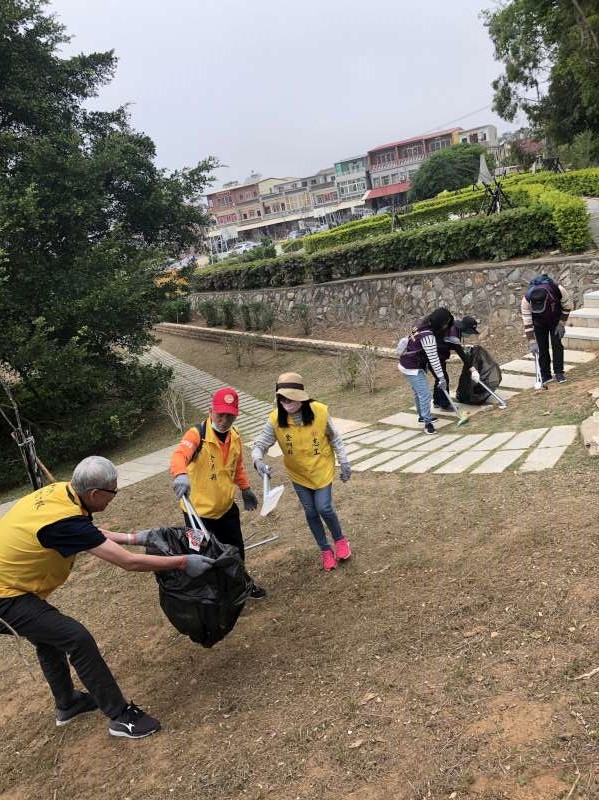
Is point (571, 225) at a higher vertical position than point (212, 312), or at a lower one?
higher

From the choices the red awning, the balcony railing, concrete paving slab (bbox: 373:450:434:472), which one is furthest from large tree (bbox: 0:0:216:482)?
the balcony railing

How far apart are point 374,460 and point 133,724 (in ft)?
12.7

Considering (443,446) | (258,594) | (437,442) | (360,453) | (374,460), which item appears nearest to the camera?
(258,594)

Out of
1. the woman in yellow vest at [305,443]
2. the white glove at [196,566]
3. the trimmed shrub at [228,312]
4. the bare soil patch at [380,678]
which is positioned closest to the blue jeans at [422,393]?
the bare soil patch at [380,678]

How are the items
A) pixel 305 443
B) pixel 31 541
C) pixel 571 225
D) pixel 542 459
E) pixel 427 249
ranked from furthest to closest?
pixel 427 249, pixel 571 225, pixel 542 459, pixel 305 443, pixel 31 541

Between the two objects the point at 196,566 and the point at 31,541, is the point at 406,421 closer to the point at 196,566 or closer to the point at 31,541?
the point at 196,566

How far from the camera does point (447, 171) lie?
50656mm

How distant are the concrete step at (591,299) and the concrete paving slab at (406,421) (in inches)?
134

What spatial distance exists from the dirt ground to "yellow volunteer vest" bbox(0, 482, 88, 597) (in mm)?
915

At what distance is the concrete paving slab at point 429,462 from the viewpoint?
5.57 m

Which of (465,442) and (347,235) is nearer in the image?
(465,442)

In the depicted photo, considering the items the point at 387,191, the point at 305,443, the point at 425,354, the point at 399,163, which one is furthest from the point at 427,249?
the point at 399,163

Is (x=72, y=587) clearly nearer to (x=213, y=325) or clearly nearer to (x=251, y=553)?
(x=251, y=553)

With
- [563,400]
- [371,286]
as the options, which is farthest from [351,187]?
[563,400]
